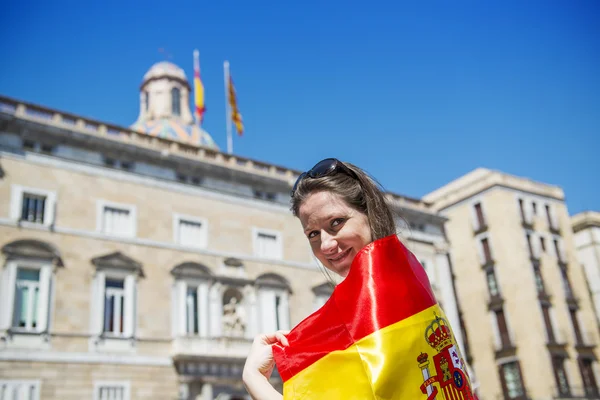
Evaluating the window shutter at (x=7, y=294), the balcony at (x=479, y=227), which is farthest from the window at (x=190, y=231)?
the balcony at (x=479, y=227)

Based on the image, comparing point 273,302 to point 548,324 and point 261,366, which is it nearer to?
point 548,324

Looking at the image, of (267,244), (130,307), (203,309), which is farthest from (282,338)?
(267,244)

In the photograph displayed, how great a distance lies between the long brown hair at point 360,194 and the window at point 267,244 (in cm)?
2329

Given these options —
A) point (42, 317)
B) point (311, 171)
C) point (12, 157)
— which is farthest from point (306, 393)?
point (12, 157)

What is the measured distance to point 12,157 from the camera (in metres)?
20.6

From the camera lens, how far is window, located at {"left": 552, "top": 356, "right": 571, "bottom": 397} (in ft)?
113

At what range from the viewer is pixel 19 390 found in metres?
18.5

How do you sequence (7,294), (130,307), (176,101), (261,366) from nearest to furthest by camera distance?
(261,366) → (7,294) → (130,307) → (176,101)

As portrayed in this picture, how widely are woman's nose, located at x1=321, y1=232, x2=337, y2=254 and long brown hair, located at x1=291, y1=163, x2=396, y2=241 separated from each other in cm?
15

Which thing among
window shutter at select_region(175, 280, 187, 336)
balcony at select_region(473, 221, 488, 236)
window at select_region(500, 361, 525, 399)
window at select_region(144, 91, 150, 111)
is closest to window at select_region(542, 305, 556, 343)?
window at select_region(500, 361, 525, 399)

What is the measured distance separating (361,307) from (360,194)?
561 mm

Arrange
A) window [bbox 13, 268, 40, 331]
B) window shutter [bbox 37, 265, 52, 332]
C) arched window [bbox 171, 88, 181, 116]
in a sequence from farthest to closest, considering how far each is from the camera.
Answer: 1. arched window [bbox 171, 88, 181, 116]
2. window shutter [bbox 37, 265, 52, 332]
3. window [bbox 13, 268, 40, 331]

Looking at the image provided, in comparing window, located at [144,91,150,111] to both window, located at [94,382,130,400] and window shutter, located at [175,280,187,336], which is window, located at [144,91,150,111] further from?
window, located at [94,382,130,400]

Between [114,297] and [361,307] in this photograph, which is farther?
[114,297]
